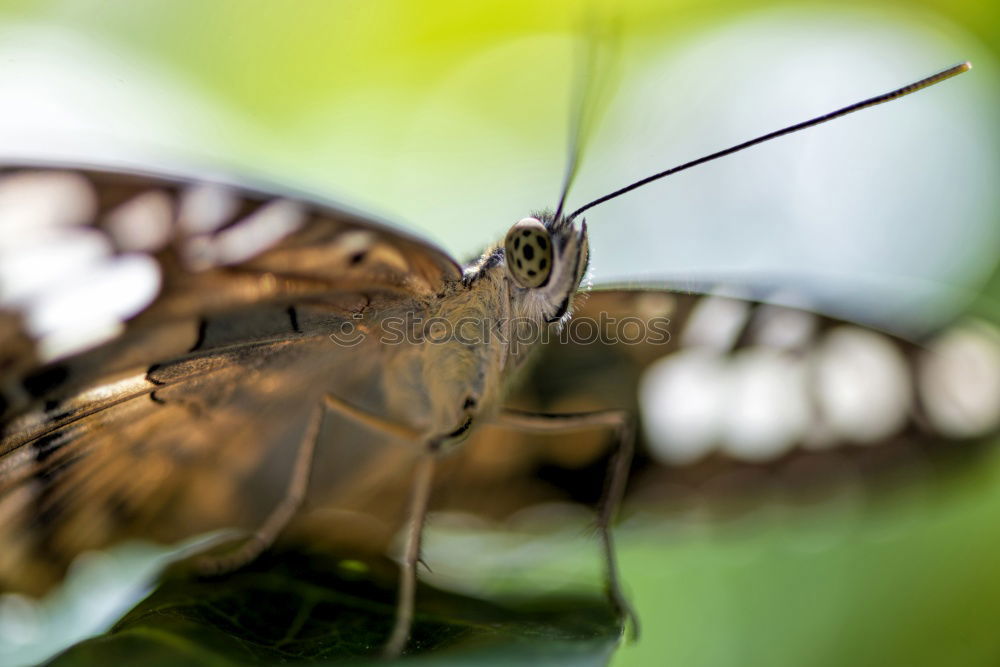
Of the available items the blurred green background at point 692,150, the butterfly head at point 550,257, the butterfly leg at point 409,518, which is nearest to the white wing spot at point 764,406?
the blurred green background at point 692,150

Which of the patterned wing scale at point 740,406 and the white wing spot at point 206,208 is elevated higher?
the white wing spot at point 206,208

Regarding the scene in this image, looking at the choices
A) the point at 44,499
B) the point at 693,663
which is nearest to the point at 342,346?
the point at 44,499

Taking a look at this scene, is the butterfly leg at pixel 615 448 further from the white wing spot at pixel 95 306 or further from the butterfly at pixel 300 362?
the white wing spot at pixel 95 306

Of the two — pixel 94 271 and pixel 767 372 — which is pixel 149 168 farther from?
pixel 767 372

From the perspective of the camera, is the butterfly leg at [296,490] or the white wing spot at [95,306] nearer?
the white wing spot at [95,306]

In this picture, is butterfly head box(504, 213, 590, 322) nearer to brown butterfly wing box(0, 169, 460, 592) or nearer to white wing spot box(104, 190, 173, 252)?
brown butterfly wing box(0, 169, 460, 592)

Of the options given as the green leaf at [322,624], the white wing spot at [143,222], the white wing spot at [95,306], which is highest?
the white wing spot at [143,222]

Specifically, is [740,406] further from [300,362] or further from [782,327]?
[300,362]
